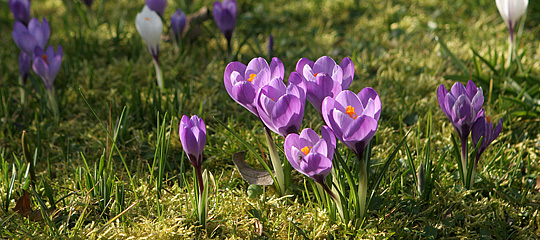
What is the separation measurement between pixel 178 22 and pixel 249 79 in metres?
1.31

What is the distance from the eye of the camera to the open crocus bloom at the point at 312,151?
4.23 feet

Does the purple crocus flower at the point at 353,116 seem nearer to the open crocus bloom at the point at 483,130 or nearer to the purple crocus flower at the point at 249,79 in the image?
the purple crocus flower at the point at 249,79

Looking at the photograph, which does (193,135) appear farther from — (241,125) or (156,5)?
(156,5)

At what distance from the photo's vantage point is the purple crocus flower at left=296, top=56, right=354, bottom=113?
4.68 ft

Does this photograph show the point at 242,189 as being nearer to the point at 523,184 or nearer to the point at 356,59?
the point at 523,184

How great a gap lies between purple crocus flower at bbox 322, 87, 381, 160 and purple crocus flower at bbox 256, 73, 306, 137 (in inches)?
3.3

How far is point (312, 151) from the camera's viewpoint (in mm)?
1299

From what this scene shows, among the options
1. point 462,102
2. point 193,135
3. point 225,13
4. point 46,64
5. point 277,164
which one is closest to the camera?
point 193,135

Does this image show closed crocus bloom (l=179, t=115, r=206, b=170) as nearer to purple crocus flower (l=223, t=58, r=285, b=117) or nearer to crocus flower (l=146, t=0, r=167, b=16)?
purple crocus flower (l=223, t=58, r=285, b=117)

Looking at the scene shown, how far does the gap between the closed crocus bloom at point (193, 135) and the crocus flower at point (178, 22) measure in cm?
140

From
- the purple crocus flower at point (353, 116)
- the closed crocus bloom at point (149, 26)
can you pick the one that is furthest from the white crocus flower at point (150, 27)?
the purple crocus flower at point (353, 116)

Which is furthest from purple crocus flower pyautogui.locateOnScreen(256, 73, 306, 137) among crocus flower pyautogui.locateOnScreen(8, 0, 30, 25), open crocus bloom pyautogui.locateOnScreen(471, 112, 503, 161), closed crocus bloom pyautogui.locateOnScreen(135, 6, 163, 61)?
crocus flower pyautogui.locateOnScreen(8, 0, 30, 25)

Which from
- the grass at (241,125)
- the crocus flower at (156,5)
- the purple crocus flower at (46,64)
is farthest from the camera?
the crocus flower at (156,5)

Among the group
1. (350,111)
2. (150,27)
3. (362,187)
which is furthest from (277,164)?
(150,27)
